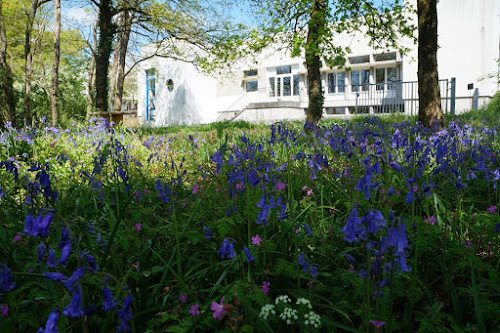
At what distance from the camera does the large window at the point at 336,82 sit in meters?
31.5

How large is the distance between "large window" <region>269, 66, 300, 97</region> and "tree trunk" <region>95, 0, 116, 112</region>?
21.0 metres

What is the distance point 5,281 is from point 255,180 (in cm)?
136

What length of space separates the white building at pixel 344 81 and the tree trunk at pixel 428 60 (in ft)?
48.1

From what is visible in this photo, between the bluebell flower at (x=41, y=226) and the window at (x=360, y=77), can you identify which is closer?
the bluebell flower at (x=41, y=226)

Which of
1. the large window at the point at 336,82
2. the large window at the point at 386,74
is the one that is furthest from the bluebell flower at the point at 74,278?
the large window at the point at 336,82

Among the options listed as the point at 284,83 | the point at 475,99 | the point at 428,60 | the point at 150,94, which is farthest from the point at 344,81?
the point at 428,60

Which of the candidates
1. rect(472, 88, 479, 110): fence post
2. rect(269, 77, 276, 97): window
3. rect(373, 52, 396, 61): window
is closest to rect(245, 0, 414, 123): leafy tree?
rect(472, 88, 479, 110): fence post

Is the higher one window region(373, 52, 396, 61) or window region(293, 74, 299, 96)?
window region(373, 52, 396, 61)

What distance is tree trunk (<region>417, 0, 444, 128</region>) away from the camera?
22.4 ft

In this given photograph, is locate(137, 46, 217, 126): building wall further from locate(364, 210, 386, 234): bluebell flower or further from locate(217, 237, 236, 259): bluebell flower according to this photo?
locate(364, 210, 386, 234): bluebell flower

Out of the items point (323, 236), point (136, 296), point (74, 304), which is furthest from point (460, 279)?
point (74, 304)

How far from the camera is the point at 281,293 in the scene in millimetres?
1682

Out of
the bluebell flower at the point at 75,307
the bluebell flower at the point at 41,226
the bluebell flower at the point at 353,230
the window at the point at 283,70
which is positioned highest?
the window at the point at 283,70

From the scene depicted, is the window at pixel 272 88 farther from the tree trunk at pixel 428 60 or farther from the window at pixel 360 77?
the tree trunk at pixel 428 60
